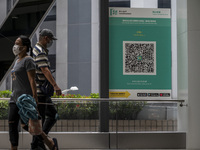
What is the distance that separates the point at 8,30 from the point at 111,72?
89.4 inches

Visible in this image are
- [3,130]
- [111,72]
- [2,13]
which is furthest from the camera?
[2,13]

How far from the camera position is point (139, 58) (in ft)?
23.4

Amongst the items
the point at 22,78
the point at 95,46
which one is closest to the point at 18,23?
the point at 95,46

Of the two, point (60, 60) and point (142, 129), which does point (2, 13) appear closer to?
point (60, 60)

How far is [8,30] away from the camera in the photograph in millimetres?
7797

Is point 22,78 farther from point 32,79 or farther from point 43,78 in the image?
point 43,78

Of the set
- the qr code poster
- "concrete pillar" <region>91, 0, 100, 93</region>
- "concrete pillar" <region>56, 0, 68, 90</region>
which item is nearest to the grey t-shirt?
"concrete pillar" <region>91, 0, 100, 93</region>

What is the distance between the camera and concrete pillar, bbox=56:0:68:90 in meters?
7.80

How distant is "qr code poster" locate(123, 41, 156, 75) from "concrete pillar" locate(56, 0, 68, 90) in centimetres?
137

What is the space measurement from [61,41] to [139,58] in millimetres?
1766

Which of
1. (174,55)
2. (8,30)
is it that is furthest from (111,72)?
(8,30)

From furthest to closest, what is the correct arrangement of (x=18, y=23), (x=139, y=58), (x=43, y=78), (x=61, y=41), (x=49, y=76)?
(x=61, y=41) < (x=18, y=23) < (x=139, y=58) < (x=43, y=78) < (x=49, y=76)

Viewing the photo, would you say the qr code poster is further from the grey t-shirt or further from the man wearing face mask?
the grey t-shirt

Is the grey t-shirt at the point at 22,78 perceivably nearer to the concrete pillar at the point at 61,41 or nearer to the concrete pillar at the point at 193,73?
the concrete pillar at the point at 61,41
